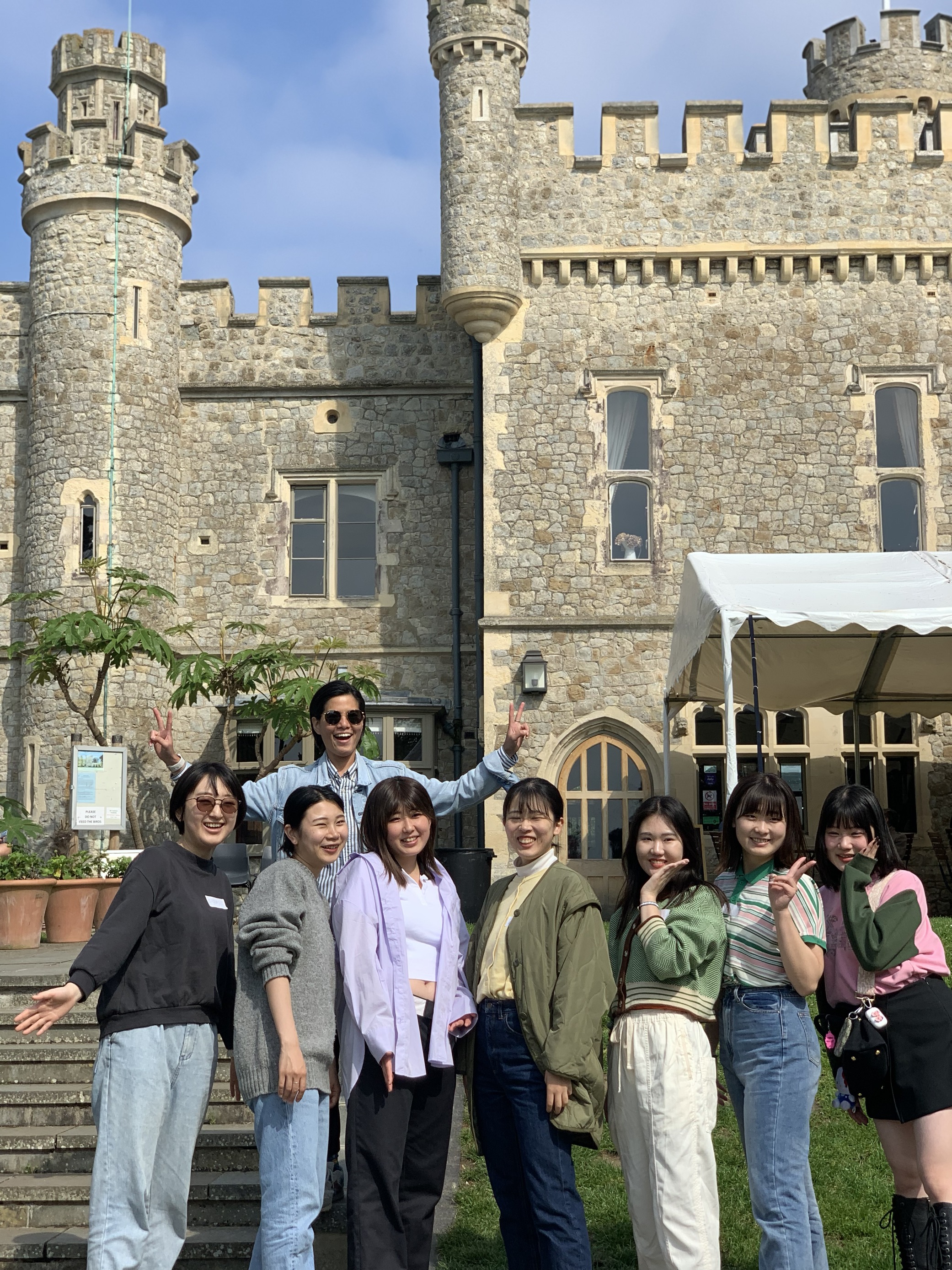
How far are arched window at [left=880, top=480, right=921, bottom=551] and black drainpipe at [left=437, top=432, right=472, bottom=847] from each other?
164 inches

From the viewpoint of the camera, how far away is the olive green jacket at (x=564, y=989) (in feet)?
12.0

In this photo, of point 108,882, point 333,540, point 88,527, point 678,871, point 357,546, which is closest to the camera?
point 678,871

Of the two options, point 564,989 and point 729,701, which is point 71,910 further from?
point 564,989

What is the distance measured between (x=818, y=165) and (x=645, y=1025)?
37.2 ft

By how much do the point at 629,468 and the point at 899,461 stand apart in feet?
8.56

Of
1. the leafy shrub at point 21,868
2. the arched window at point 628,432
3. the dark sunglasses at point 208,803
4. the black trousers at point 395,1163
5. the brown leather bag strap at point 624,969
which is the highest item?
the arched window at point 628,432

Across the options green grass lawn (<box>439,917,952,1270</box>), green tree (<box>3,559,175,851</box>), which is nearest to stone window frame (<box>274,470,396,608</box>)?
green tree (<box>3,559,175,851</box>)

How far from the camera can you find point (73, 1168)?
199 inches

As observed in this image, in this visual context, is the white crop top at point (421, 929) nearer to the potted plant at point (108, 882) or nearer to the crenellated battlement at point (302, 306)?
the potted plant at point (108, 882)

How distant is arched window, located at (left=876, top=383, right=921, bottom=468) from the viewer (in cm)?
1287

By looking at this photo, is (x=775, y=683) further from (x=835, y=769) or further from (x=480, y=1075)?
(x=480, y=1075)

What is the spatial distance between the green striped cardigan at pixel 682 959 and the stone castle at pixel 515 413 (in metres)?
8.53

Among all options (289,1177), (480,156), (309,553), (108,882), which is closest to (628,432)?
(480,156)

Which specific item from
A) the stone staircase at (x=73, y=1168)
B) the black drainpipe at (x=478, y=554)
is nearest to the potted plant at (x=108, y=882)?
the stone staircase at (x=73, y=1168)
